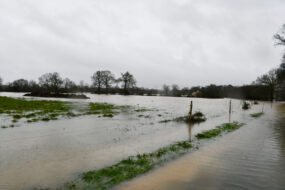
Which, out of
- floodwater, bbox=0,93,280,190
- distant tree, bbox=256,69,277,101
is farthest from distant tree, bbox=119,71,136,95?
floodwater, bbox=0,93,280,190

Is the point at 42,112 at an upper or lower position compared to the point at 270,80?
lower

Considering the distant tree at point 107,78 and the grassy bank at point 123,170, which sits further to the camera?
the distant tree at point 107,78

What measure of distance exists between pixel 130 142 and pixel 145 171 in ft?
13.1

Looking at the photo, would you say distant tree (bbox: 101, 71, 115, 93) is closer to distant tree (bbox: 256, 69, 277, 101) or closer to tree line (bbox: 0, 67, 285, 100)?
tree line (bbox: 0, 67, 285, 100)

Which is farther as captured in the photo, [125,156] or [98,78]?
[98,78]

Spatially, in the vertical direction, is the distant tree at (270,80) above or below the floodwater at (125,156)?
above

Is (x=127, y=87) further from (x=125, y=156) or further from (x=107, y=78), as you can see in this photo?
(x=125, y=156)

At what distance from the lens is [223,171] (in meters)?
5.64

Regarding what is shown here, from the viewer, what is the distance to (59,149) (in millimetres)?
8039

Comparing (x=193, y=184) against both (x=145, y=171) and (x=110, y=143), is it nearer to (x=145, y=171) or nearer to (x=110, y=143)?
(x=145, y=171)

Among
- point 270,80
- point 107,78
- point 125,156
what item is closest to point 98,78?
point 107,78

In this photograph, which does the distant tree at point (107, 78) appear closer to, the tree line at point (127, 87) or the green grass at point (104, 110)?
the tree line at point (127, 87)

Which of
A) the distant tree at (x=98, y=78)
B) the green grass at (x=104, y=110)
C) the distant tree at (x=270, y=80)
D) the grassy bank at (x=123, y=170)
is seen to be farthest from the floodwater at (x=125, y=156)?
the distant tree at (x=98, y=78)

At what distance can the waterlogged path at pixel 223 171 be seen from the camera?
4754mm
